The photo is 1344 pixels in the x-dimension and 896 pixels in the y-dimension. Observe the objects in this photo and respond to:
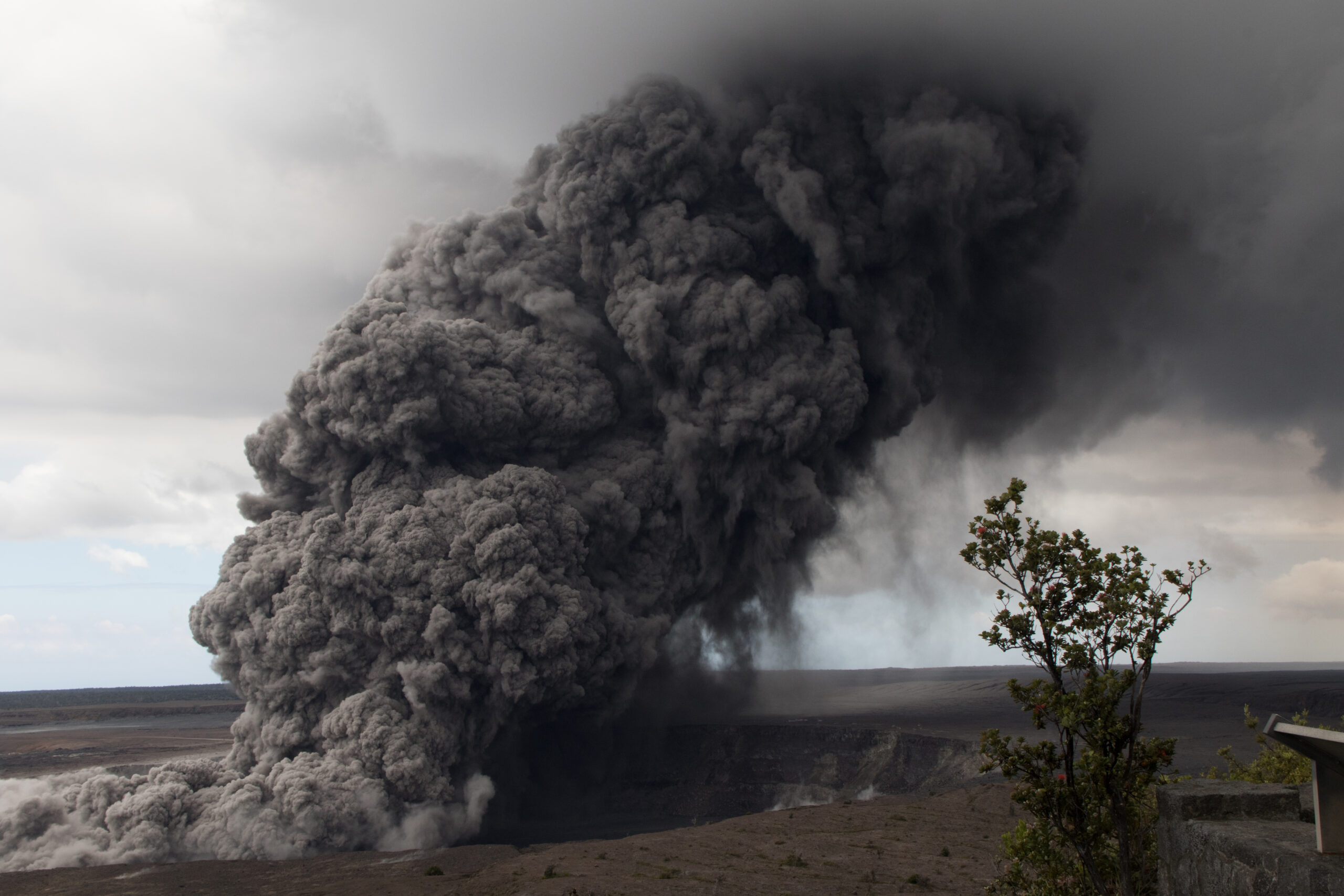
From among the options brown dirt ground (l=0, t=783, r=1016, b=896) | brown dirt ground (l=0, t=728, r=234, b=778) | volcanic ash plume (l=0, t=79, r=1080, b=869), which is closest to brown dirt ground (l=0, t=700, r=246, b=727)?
brown dirt ground (l=0, t=728, r=234, b=778)

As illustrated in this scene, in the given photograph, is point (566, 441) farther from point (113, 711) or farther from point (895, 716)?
point (113, 711)


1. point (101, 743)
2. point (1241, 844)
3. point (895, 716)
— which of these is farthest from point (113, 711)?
point (1241, 844)

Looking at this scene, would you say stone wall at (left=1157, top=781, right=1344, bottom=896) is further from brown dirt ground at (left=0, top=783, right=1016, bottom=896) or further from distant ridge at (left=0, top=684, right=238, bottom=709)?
distant ridge at (left=0, top=684, right=238, bottom=709)

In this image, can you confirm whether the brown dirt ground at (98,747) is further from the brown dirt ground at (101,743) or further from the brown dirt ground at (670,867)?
the brown dirt ground at (670,867)

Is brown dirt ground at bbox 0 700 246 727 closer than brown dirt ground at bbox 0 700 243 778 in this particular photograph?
No

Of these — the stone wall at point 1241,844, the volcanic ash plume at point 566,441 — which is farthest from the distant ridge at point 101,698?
the stone wall at point 1241,844

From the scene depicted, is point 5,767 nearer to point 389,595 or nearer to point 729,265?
point 389,595

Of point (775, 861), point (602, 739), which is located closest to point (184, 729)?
point (602, 739)
